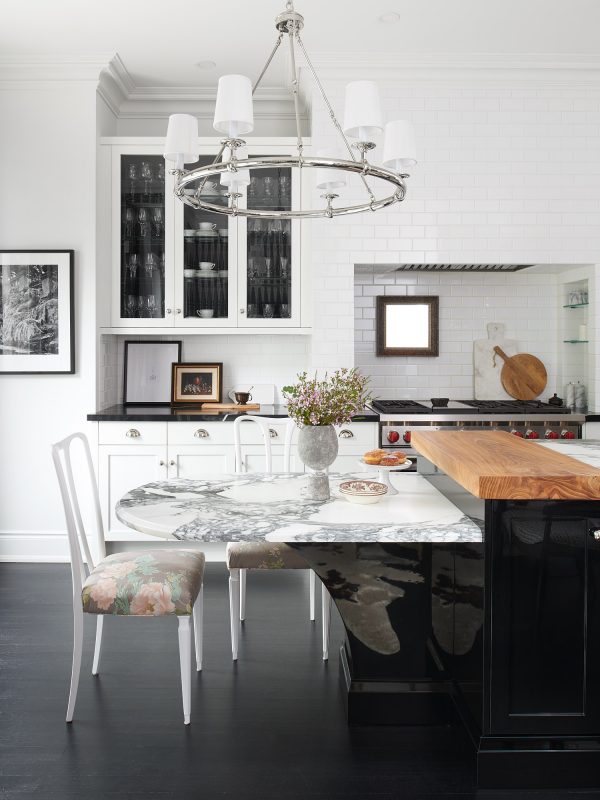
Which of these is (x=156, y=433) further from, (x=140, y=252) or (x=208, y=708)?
(x=208, y=708)

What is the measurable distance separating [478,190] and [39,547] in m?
3.50

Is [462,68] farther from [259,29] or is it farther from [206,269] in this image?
[206,269]

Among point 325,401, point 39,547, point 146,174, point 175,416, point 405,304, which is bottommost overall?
point 39,547

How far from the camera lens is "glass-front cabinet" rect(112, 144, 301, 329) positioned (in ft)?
15.3

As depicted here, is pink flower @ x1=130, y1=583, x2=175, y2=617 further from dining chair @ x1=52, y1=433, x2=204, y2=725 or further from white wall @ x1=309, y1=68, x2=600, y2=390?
white wall @ x1=309, y1=68, x2=600, y2=390

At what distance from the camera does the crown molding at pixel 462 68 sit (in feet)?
14.3

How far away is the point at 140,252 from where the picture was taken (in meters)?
4.67

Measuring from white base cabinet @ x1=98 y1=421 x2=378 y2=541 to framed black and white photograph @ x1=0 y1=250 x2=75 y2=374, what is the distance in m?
0.55

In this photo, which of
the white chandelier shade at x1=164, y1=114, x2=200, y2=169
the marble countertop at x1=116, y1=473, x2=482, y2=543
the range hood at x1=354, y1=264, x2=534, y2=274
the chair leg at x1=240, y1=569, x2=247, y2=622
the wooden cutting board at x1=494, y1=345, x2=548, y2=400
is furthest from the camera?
the wooden cutting board at x1=494, y1=345, x2=548, y2=400

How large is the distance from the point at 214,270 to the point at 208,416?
980mm

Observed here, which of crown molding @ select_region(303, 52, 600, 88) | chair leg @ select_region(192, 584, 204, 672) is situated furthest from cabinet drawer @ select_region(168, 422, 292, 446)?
crown molding @ select_region(303, 52, 600, 88)

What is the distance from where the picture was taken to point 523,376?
199 inches

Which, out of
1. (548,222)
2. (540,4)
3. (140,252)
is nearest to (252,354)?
(140,252)

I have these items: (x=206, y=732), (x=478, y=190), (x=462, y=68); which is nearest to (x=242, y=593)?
(x=206, y=732)
